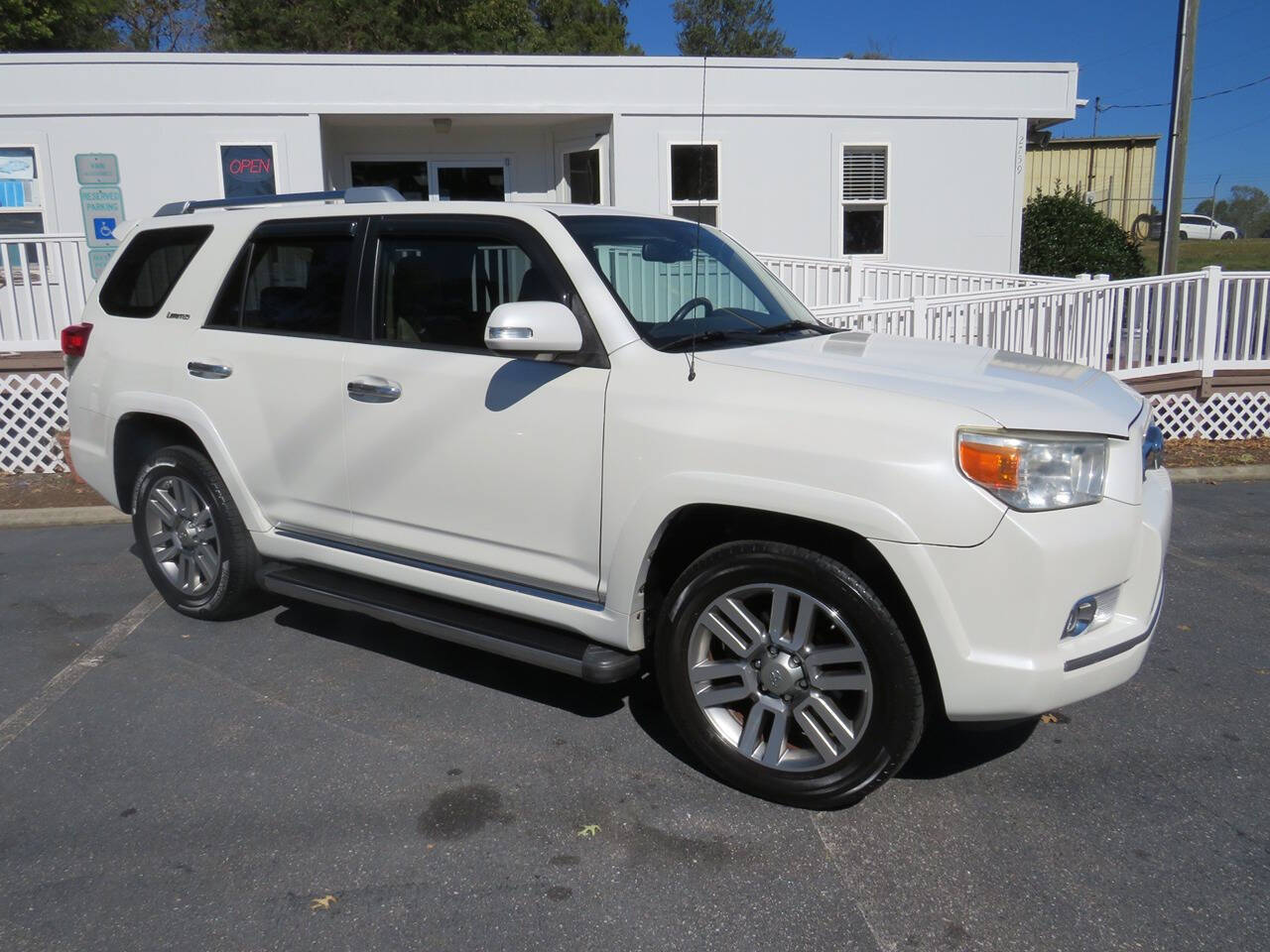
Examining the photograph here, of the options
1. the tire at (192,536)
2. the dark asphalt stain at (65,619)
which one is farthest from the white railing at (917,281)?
the dark asphalt stain at (65,619)

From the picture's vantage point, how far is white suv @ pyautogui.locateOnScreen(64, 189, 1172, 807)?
10.2ft

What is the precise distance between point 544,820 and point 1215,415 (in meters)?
8.66

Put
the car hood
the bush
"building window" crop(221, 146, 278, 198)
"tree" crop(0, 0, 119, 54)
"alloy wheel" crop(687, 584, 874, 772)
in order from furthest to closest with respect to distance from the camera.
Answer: "tree" crop(0, 0, 119, 54) → the bush → "building window" crop(221, 146, 278, 198) → "alloy wheel" crop(687, 584, 874, 772) → the car hood

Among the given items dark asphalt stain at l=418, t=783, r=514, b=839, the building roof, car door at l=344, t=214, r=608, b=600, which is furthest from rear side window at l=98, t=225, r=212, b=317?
the building roof

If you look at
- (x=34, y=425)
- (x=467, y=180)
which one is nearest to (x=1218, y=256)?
(x=467, y=180)

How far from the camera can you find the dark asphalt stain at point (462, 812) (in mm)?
3395

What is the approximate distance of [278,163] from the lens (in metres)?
12.0

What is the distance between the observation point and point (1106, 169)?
33.2m

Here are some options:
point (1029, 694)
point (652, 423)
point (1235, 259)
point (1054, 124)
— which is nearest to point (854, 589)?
point (1029, 694)

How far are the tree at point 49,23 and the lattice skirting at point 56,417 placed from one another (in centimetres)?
1673

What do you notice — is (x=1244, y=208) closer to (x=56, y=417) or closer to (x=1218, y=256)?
(x=1218, y=256)

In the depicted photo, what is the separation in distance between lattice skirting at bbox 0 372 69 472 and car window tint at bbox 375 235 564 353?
591 cm

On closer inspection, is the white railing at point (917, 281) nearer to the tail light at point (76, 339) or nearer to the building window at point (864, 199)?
the building window at point (864, 199)

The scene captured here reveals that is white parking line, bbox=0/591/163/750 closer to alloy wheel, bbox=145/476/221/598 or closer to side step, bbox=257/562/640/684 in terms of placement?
alloy wheel, bbox=145/476/221/598
